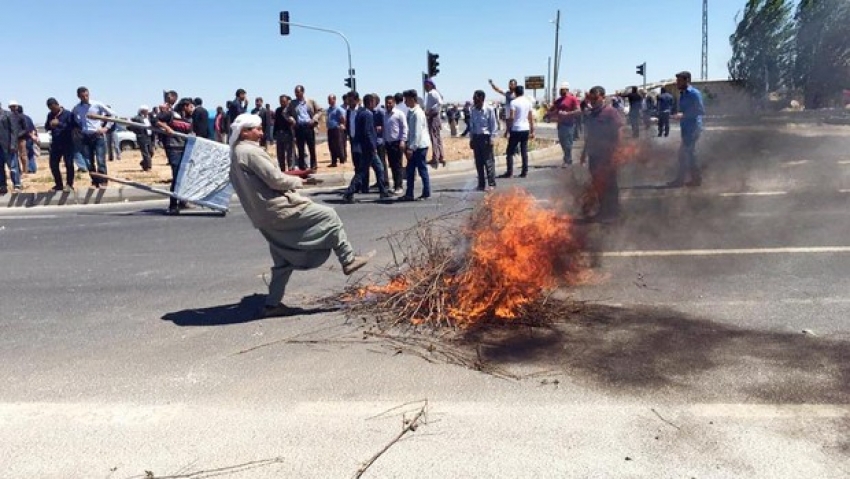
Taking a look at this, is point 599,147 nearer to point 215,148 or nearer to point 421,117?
point 421,117

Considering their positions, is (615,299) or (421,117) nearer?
(615,299)

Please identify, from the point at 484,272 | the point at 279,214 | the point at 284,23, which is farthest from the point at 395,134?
the point at 284,23

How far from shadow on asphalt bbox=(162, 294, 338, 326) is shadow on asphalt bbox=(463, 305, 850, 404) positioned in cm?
162

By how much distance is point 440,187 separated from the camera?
48.1 feet

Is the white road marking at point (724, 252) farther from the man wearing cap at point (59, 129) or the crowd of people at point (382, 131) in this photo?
the man wearing cap at point (59, 129)

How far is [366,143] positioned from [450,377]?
8.77 m

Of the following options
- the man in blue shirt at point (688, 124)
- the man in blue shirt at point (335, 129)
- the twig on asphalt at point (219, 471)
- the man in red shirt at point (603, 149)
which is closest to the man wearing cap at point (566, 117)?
the man in blue shirt at point (688, 124)

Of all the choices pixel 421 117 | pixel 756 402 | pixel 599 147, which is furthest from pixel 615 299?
pixel 421 117

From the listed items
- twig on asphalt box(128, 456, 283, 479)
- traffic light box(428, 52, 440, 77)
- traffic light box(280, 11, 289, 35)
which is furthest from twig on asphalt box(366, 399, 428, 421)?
traffic light box(280, 11, 289, 35)

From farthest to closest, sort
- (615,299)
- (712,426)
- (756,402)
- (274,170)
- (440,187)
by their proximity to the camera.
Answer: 1. (440,187)
2. (615,299)
3. (274,170)
4. (756,402)
5. (712,426)

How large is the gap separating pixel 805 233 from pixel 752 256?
Answer: 150 centimetres

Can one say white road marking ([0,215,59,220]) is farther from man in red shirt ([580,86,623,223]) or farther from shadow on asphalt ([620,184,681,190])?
shadow on asphalt ([620,184,681,190])

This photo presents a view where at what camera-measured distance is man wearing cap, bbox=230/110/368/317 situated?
5246 millimetres

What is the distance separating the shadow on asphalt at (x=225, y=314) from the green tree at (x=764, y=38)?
550 cm
